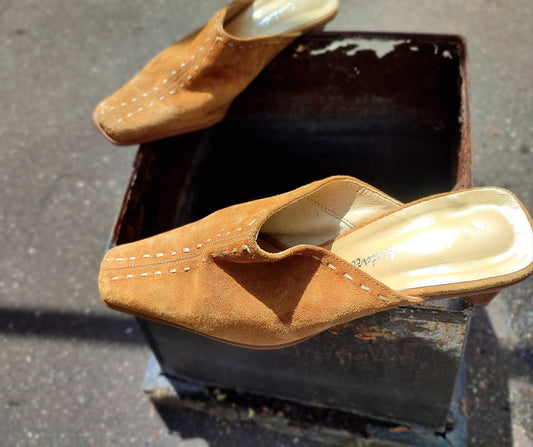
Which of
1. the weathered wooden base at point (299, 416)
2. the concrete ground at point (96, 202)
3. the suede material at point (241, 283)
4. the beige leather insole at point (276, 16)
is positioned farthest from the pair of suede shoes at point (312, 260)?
the concrete ground at point (96, 202)

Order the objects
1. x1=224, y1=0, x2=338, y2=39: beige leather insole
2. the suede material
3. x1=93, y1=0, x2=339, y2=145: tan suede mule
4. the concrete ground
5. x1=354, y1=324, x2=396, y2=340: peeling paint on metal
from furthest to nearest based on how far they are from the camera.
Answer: the concrete ground → x1=224, y1=0, x2=338, y2=39: beige leather insole → x1=93, y1=0, x2=339, y2=145: tan suede mule → x1=354, y1=324, x2=396, y2=340: peeling paint on metal → the suede material

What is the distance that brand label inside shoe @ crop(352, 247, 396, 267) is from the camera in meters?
1.10

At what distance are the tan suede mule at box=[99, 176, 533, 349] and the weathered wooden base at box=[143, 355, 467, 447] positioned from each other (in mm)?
525

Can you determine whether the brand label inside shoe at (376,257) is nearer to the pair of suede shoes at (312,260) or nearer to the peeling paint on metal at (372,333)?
the pair of suede shoes at (312,260)

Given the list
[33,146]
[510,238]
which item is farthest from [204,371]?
[33,146]

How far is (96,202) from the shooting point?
201 centimetres

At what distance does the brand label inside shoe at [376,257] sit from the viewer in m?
1.10

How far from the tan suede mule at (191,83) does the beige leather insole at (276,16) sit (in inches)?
0.5

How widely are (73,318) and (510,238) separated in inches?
55.3

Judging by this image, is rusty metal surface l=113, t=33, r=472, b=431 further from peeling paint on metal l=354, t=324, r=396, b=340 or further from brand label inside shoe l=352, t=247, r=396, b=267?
brand label inside shoe l=352, t=247, r=396, b=267

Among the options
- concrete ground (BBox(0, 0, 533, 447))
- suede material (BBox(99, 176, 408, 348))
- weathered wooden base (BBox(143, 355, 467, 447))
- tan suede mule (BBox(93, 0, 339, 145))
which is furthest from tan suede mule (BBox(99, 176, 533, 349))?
concrete ground (BBox(0, 0, 533, 447))

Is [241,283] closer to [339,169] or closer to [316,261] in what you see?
[316,261]

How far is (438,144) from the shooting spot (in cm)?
152

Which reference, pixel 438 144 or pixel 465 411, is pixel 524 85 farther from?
pixel 465 411
